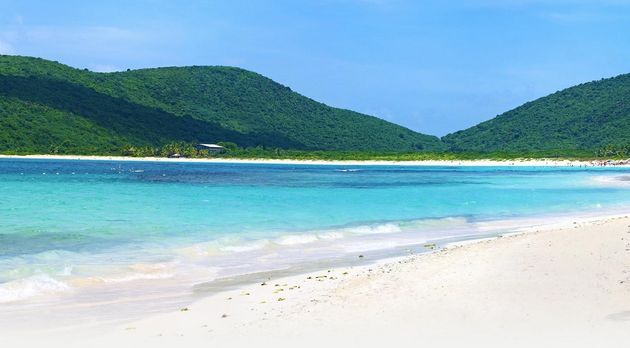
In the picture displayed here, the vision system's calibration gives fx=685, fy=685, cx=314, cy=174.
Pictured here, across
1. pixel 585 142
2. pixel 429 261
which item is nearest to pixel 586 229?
pixel 429 261

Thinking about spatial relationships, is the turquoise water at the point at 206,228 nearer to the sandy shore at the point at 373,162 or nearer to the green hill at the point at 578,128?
the sandy shore at the point at 373,162

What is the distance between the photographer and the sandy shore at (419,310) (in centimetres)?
915

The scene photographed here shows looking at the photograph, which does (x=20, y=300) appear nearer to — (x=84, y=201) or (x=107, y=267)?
(x=107, y=267)

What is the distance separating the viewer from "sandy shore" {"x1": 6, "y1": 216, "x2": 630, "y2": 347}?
30.0 ft

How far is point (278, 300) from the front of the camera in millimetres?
11922

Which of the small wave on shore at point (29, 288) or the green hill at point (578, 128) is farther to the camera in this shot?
the green hill at point (578, 128)

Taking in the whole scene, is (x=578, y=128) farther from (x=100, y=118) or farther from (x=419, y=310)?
(x=419, y=310)

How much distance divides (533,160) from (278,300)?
128856 millimetres

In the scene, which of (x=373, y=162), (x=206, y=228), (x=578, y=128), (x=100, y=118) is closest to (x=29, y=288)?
(x=206, y=228)

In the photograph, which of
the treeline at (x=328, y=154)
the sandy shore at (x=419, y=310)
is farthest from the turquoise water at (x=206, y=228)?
the treeline at (x=328, y=154)

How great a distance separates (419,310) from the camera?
34.7 feet

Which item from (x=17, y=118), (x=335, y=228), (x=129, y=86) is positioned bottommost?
(x=335, y=228)

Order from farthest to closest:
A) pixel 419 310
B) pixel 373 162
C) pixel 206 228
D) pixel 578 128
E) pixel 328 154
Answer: pixel 578 128, pixel 328 154, pixel 373 162, pixel 206 228, pixel 419 310

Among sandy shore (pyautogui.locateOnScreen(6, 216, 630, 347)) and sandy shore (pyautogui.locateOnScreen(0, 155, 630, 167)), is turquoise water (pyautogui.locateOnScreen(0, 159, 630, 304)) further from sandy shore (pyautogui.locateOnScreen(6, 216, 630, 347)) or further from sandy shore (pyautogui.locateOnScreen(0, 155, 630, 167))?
sandy shore (pyautogui.locateOnScreen(0, 155, 630, 167))
